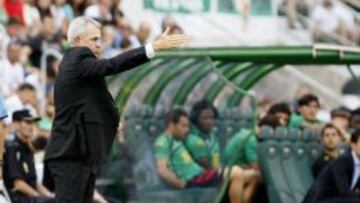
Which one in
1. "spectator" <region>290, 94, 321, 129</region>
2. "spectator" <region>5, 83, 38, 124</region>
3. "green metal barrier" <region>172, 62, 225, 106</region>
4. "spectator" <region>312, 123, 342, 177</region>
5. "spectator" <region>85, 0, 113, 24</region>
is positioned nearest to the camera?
"spectator" <region>312, 123, 342, 177</region>

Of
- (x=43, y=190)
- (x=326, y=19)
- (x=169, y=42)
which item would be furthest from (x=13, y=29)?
(x=169, y=42)

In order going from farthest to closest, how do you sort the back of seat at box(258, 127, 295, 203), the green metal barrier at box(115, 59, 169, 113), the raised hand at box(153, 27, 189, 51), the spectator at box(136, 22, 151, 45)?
the spectator at box(136, 22, 151, 45) → the green metal barrier at box(115, 59, 169, 113) → the back of seat at box(258, 127, 295, 203) → the raised hand at box(153, 27, 189, 51)

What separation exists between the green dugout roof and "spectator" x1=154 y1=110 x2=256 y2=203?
1.48 ft

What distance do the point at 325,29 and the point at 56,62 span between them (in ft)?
22.8

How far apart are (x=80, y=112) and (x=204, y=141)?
428 cm

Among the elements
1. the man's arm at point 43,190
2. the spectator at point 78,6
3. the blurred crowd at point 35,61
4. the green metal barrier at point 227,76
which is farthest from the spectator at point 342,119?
the spectator at point 78,6

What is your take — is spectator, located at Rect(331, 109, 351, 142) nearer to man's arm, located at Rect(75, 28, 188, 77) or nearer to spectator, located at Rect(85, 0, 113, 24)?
spectator, located at Rect(85, 0, 113, 24)

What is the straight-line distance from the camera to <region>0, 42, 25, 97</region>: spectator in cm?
1773

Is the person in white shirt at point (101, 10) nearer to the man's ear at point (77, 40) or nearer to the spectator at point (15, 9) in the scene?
the spectator at point (15, 9)

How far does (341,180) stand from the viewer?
14.0 meters

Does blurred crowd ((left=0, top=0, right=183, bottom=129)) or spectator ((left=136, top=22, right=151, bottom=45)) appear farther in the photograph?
spectator ((left=136, top=22, right=151, bottom=45))

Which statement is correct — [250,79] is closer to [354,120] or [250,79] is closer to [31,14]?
[354,120]

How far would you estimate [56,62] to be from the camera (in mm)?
18469

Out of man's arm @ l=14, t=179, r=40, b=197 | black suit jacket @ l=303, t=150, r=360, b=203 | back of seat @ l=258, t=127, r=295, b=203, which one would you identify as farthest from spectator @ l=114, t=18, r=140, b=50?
black suit jacket @ l=303, t=150, r=360, b=203
